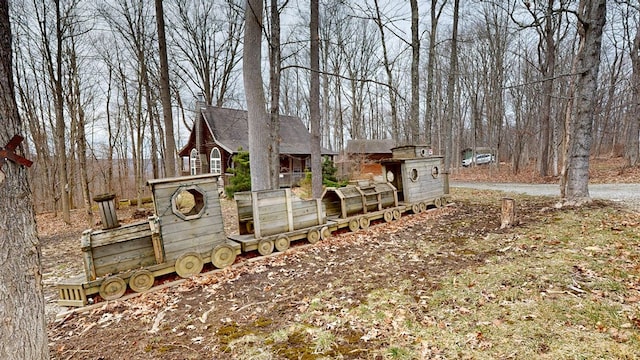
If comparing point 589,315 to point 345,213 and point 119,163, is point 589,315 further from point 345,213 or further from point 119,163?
point 119,163

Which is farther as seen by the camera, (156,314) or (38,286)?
(156,314)

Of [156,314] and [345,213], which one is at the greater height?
[345,213]

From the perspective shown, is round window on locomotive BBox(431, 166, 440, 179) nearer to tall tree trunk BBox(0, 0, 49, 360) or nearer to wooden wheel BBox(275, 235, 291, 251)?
wooden wheel BBox(275, 235, 291, 251)

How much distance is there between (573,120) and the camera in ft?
25.0

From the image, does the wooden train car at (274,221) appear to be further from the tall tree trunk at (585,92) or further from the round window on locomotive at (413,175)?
the tall tree trunk at (585,92)

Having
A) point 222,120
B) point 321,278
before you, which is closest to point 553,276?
point 321,278

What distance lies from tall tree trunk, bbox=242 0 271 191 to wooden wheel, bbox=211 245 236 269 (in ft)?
8.49

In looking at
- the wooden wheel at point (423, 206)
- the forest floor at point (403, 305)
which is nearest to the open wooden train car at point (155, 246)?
the forest floor at point (403, 305)

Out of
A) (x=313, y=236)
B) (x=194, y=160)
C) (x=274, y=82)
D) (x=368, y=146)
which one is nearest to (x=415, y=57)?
(x=274, y=82)

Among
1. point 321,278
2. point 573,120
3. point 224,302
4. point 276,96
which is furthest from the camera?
point 276,96

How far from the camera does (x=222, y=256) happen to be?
5.54 meters

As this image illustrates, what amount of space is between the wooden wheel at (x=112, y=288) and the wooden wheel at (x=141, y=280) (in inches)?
4.8

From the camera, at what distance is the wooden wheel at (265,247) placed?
A: 19.9 feet

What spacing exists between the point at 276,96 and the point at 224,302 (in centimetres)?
739
